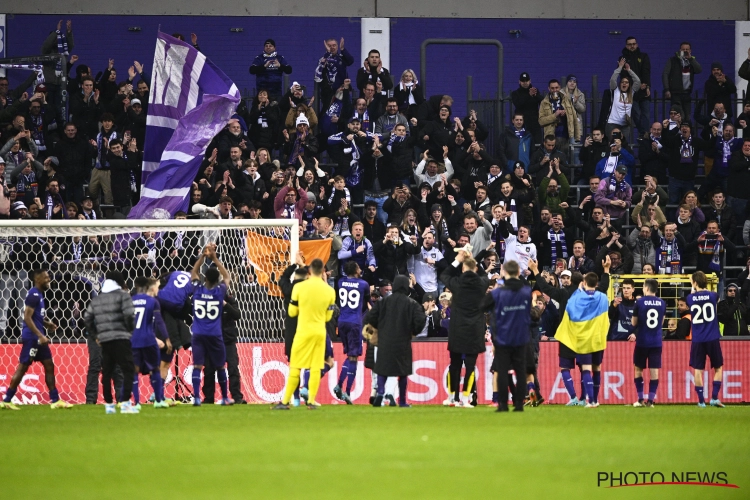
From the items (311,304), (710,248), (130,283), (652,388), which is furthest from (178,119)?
(710,248)

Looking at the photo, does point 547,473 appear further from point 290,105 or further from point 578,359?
point 290,105

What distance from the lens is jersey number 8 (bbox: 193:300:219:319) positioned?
1709 centimetres

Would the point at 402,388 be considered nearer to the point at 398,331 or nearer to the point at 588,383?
the point at 398,331

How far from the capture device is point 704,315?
59.2ft

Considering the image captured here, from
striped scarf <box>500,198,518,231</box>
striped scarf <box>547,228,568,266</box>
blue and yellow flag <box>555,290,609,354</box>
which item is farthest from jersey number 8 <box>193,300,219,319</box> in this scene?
striped scarf <box>547,228,568,266</box>

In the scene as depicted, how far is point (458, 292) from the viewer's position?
16547 mm

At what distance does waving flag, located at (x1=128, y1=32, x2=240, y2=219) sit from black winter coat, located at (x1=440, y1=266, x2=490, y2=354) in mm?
6868

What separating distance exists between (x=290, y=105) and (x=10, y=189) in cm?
580

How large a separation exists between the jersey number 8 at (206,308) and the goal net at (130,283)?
2.12 meters

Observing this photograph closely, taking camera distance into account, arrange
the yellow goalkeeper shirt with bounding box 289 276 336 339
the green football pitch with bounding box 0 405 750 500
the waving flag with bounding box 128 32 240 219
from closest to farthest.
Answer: the green football pitch with bounding box 0 405 750 500
the yellow goalkeeper shirt with bounding box 289 276 336 339
the waving flag with bounding box 128 32 240 219

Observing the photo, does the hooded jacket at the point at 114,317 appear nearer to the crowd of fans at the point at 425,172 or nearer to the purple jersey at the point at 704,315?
the crowd of fans at the point at 425,172

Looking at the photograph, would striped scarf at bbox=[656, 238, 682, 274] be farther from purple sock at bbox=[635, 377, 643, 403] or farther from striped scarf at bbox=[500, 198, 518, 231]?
purple sock at bbox=[635, 377, 643, 403]

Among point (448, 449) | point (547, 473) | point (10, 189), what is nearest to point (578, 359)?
point (448, 449)

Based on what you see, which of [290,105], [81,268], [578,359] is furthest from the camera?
[290,105]
